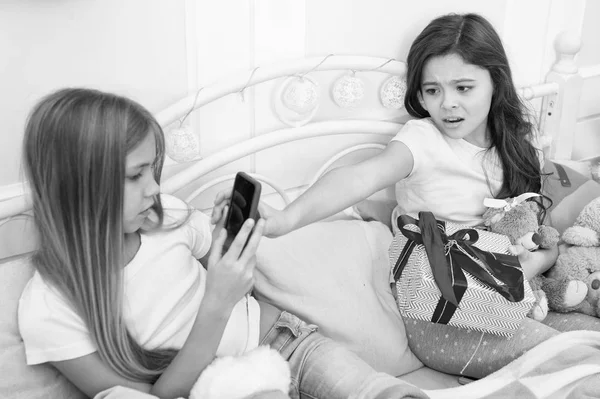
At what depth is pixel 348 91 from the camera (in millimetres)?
1596

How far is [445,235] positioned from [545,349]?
29 cm

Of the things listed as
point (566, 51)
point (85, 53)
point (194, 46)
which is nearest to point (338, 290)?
point (194, 46)

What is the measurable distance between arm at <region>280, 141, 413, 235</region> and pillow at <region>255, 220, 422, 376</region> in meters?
0.13

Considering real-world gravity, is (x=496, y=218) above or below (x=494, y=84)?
below

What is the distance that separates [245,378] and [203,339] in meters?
0.10

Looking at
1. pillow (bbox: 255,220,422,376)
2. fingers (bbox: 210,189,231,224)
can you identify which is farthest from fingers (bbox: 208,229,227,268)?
pillow (bbox: 255,220,422,376)

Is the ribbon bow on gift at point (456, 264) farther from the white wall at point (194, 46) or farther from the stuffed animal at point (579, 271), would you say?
the white wall at point (194, 46)

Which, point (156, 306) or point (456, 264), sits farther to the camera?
point (456, 264)

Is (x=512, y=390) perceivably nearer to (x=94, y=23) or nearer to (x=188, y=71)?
(x=188, y=71)

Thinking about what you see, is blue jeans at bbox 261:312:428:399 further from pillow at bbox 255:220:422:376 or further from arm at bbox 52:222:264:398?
arm at bbox 52:222:264:398

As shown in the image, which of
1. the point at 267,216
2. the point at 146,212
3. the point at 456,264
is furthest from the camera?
the point at 456,264

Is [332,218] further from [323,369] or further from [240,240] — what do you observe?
[240,240]

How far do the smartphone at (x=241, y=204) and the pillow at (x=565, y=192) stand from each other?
0.92 meters

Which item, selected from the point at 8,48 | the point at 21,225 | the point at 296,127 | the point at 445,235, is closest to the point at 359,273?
the point at 445,235
